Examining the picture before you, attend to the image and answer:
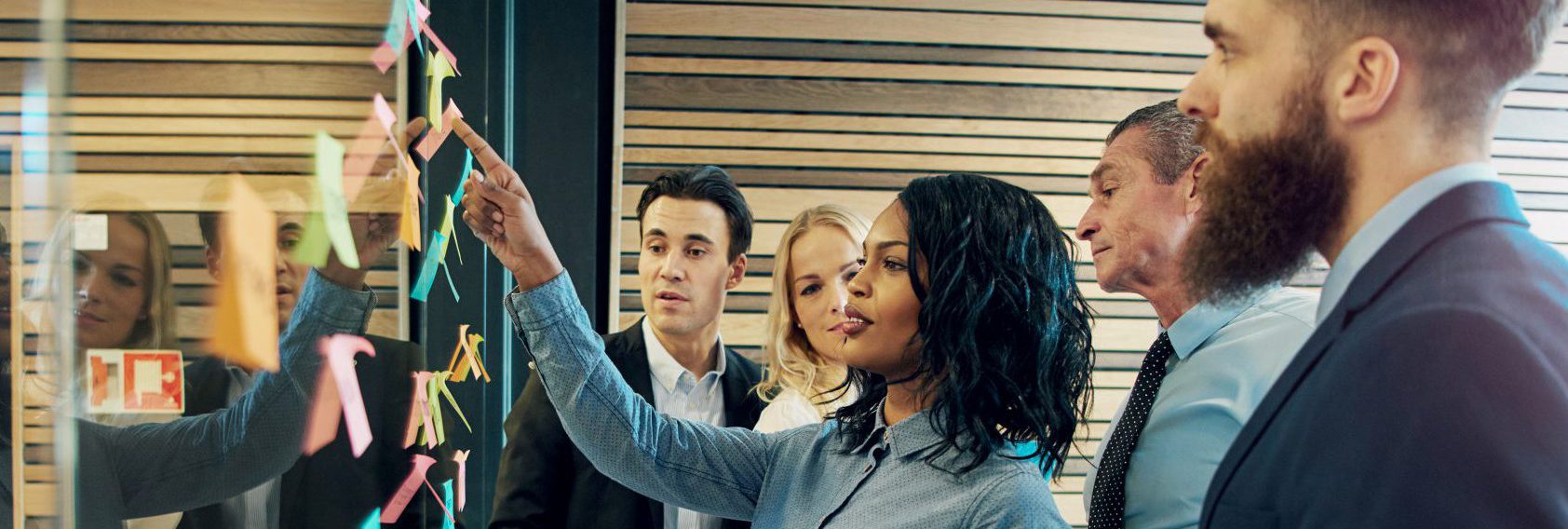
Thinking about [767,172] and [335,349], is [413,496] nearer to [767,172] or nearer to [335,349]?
[335,349]

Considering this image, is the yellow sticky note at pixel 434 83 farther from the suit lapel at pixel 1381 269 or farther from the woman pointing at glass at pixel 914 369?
the suit lapel at pixel 1381 269

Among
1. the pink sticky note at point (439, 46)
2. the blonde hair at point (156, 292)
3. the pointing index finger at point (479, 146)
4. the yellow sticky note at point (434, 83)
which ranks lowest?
the blonde hair at point (156, 292)

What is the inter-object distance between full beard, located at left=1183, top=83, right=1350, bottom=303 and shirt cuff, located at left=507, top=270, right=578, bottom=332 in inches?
34.2

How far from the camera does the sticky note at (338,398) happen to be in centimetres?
91

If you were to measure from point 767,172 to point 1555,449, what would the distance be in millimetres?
3429

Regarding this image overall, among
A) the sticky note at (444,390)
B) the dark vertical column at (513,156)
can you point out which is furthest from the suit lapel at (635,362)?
the sticky note at (444,390)

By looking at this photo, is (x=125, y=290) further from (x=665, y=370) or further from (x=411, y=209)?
(x=665, y=370)

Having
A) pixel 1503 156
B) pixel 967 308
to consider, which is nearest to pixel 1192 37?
pixel 1503 156

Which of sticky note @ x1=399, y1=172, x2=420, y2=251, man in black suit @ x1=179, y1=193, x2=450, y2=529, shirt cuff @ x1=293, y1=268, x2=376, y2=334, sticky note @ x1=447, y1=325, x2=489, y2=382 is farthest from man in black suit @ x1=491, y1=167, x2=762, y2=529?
shirt cuff @ x1=293, y1=268, x2=376, y2=334

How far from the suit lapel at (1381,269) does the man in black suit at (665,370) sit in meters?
1.48

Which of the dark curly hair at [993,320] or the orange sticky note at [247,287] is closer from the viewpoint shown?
the orange sticky note at [247,287]

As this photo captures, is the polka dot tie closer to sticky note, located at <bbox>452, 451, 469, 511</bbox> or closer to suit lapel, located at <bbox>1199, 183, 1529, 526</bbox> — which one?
suit lapel, located at <bbox>1199, 183, 1529, 526</bbox>

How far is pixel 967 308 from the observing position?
1.43m

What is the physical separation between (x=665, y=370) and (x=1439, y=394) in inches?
74.9
